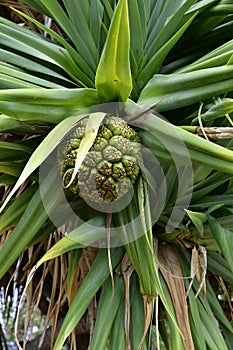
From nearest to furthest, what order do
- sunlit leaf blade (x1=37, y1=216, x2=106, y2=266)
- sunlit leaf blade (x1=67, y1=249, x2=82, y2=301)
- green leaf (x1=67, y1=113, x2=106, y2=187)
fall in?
green leaf (x1=67, y1=113, x2=106, y2=187)
sunlit leaf blade (x1=37, y1=216, x2=106, y2=266)
sunlit leaf blade (x1=67, y1=249, x2=82, y2=301)

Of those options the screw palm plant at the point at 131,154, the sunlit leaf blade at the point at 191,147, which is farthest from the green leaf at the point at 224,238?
the sunlit leaf blade at the point at 191,147

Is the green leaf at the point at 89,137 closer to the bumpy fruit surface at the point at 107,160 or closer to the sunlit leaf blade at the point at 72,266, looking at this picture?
the bumpy fruit surface at the point at 107,160

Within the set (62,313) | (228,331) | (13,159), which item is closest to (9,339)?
(62,313)

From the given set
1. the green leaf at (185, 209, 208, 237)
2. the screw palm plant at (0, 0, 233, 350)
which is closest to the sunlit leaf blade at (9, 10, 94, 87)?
the screw palm plant at (0, 0, 233, 350)

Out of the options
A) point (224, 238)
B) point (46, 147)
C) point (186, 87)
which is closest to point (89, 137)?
point (46, 147)

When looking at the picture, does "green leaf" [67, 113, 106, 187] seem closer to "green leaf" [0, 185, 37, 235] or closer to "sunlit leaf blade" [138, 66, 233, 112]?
"sunlit leaf blade" [138, 66, 233, 112]

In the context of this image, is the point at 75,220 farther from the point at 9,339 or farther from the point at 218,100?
the point at 9,339

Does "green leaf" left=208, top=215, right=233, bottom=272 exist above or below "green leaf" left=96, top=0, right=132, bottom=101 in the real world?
below

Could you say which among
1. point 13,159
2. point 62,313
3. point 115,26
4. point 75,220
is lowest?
point 62,313
